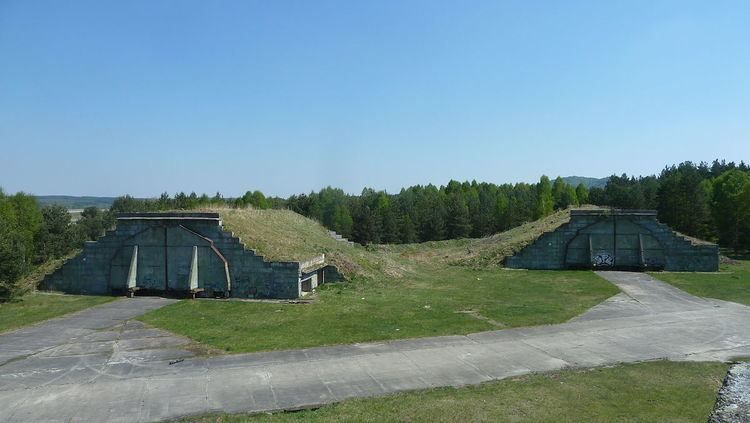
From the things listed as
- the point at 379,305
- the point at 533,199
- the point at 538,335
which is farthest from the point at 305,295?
the point at 533,199

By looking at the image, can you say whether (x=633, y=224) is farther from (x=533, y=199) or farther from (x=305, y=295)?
(x=533, y=199)

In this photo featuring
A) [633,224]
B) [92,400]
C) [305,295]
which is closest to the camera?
[92,400]

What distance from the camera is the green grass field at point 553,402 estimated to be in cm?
1025

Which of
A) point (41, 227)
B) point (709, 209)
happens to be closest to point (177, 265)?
point (41, 227)

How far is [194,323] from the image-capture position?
18844mm

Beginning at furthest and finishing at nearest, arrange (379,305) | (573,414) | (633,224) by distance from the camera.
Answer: (633,224) → (379,305) → (573,414)

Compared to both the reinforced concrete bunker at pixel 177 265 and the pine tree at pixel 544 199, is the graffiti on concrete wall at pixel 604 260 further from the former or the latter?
the pine tree at pixel 544 199

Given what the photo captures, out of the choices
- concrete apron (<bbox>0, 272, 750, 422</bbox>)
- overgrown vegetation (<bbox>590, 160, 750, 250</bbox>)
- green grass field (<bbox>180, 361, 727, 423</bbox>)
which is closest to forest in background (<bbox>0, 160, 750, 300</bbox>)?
overgrown vegetation (<bbox>590, 160, 750, 250</bbox>)

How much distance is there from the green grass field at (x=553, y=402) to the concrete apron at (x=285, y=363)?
0.61 meters

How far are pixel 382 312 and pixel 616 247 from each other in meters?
20.2

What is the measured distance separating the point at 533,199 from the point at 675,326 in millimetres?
62478

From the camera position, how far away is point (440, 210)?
222ft

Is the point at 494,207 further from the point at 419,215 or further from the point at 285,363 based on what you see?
the point at 285,363

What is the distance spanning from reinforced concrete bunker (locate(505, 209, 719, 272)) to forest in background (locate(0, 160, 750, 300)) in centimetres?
1830
